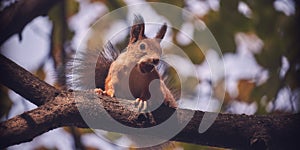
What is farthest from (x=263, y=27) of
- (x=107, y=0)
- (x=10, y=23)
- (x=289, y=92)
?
Result: (x=10, y=23)

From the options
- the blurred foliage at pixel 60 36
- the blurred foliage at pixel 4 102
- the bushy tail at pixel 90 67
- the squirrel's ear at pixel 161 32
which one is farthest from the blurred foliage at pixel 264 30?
the blurred foliage at pixel 4 102

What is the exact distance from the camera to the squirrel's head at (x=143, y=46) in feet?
4.63

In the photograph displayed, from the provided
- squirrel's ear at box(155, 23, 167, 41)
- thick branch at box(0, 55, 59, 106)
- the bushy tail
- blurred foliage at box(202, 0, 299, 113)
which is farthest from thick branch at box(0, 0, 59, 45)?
blurred foliage at box(202, 0, 299, 113)

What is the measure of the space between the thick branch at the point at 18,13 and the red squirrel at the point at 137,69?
0.97 ft

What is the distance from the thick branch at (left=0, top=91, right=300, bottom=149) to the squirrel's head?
0.18m

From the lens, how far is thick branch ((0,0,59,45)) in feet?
4.39

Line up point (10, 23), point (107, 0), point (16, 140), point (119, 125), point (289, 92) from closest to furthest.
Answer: point (16, 140) → point (119, 125) → point (10, 23) → point (289, 92) → point (107, 0)

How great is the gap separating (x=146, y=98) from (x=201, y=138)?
0.80 feet

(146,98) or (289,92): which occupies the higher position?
(289,92)

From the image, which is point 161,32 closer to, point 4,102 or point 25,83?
point 25,83

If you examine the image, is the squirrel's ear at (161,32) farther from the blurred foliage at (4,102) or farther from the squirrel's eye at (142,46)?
the blurred foliage at (4,102)

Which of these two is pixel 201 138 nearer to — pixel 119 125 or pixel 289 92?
pixel 119 125

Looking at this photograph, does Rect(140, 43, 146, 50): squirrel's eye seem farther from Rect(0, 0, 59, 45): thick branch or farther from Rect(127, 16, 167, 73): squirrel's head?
Rect(0, 0, 59, 45): thick branch

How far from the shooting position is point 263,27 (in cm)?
174
